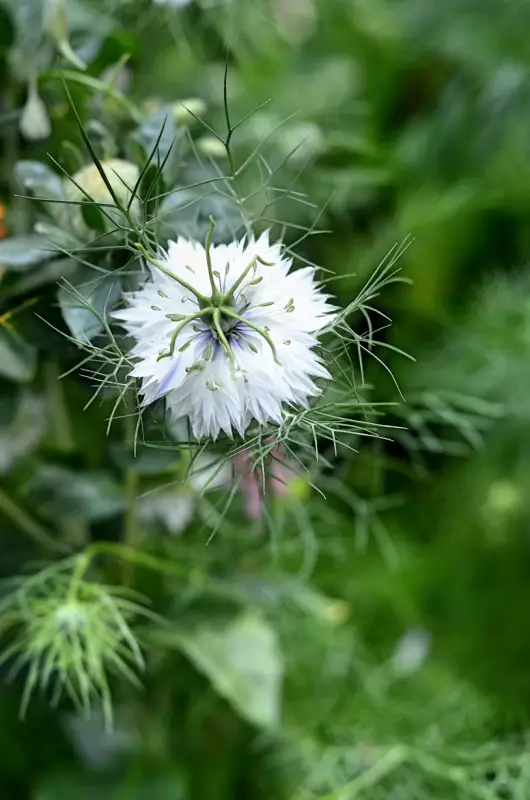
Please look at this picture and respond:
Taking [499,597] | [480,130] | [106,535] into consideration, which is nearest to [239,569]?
[106,535]

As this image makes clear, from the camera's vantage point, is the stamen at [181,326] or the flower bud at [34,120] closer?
the stamen at [181,326]

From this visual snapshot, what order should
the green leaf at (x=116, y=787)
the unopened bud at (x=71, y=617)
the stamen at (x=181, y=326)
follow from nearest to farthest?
the stamen at (x=181, y=326) < the unopened bud at (x=71, y=617) < the green leaf at (x=116, y=787)

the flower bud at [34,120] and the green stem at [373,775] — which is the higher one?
the flower bud at [34,120]

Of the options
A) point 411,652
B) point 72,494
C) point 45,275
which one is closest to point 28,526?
point 72,494

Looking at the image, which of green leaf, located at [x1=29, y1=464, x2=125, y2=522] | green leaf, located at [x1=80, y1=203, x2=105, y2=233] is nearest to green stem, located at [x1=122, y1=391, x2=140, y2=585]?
green leaf, located at [x1=29, y1=464, x2=125, y2=522]

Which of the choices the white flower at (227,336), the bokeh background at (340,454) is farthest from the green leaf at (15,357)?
the white flower at (227,336)

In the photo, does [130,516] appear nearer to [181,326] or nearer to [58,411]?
[58,411]

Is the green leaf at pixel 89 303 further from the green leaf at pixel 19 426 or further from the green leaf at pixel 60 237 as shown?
the green leaf at pixel 19 426

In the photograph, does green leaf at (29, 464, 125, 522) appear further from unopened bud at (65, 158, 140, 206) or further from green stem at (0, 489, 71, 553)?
unopened bud at (65, 158, 140, 206)
